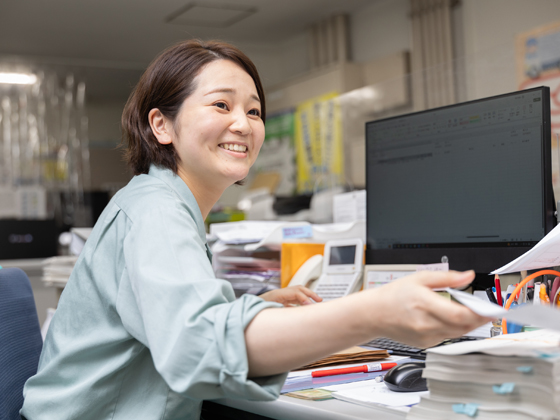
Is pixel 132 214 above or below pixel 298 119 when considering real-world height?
below

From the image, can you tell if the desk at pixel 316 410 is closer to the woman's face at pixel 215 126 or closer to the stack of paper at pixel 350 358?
the stack of paper at pixel 350 358

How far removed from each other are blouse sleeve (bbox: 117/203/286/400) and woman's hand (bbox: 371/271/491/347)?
16 centimetres

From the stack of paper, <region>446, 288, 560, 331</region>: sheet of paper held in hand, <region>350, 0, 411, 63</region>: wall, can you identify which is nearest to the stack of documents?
the stack of paper

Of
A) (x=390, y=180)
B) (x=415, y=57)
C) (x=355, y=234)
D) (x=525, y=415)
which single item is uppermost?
(x=415, y=57)

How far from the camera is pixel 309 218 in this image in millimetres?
2914

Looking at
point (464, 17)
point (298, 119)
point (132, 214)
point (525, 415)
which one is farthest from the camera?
point (298, 119)

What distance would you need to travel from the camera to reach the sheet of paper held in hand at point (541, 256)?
0.93 metres

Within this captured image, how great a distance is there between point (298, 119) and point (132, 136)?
4210 mm

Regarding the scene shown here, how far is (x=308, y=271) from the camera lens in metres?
1.59

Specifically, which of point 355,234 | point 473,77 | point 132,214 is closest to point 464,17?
point 473,77

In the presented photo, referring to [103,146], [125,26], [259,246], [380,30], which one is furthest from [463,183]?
[103,146]

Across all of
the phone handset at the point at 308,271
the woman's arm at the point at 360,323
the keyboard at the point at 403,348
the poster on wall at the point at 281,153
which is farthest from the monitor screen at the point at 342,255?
the poster on wall at the point at 281,153

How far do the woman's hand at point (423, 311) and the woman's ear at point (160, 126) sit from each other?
552mm

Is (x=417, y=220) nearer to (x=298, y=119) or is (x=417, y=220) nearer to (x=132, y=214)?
(x=132, y=214)
